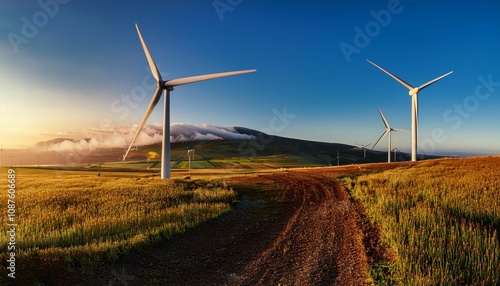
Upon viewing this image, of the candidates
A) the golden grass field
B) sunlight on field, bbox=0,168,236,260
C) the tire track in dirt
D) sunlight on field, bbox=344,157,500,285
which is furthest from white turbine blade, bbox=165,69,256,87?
sunlight on field, bbox=344,157,500,285

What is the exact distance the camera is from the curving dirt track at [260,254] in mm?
8766

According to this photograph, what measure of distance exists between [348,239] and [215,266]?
5.92 metres

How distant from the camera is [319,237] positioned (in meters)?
12.4

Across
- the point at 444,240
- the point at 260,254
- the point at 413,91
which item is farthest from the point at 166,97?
the point at 413,91

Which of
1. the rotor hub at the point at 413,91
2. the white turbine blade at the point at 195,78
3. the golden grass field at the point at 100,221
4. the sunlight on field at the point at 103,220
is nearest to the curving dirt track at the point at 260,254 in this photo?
the golden grass field at the point at 100,221

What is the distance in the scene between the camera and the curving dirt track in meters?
8.77

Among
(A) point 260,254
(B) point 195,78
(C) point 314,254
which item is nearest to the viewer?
(C) point 314,254

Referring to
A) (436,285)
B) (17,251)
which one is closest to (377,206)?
(436,285)

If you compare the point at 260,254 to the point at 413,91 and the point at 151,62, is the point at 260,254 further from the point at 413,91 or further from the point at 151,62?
the point at 413,91

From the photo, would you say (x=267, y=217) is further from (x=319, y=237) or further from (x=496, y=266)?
(x=496, y=266)

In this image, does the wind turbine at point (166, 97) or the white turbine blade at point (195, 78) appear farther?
the wind turbine at point (166, 97)

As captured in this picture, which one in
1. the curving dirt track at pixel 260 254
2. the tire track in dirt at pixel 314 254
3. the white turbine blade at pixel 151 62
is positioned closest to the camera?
the tire track in dirt at pixel 314 254

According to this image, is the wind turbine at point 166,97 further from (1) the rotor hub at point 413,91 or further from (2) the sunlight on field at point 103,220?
(1) the rotor hub at point 413,91

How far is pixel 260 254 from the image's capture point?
35.1ft
